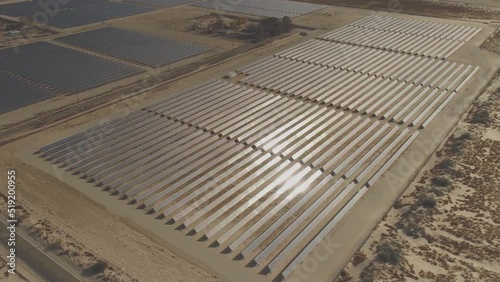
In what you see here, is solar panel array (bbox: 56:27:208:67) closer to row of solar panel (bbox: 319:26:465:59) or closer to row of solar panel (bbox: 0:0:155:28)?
row of solar panel (bbox: 0:0:155:28)

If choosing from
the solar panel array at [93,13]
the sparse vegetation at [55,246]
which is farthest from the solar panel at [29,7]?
the sparse vegetation at [55,246]

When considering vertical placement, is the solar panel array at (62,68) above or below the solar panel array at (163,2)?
below

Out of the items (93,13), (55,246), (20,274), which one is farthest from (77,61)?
(20,274)

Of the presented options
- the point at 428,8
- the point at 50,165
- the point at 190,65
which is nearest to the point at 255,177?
the point at 50,165

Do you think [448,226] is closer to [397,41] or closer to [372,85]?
[372,85]

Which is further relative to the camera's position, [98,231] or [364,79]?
[364,79]

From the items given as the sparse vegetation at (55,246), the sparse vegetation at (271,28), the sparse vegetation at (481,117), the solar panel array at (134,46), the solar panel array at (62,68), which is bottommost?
the sparse vegetation at (55,246)

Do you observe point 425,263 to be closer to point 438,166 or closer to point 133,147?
point 438,166

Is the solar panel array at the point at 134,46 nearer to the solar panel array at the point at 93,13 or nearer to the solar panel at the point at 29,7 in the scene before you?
the solar panel array at the point at 93,13
